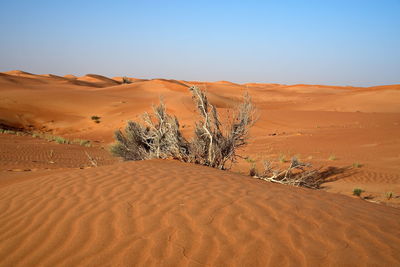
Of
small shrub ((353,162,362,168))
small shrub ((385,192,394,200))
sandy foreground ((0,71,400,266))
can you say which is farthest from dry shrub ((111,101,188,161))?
small shrub ((353,162,362,168))

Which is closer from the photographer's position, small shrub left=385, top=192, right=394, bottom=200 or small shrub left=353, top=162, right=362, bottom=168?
small shrub left=385, top=192, right=394, bottom=200

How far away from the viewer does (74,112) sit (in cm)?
2930

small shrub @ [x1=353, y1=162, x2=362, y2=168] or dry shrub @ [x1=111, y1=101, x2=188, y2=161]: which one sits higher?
dry shrub @ [x1=111, y1=101, x2=188, y2=161]

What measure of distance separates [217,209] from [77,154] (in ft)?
34.4

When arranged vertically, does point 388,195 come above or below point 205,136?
below

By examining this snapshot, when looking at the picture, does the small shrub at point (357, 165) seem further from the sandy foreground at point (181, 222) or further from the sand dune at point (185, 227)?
the sand dune at point (185, 227)

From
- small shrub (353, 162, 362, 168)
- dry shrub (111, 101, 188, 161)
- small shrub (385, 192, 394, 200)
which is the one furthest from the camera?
small shrub (353, 162, 362, 168)

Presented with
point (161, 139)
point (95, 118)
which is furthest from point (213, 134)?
point (95, 118)

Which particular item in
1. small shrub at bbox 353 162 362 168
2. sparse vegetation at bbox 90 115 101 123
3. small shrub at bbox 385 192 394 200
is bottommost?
sparse vegetation at bbox 90 115 101 123

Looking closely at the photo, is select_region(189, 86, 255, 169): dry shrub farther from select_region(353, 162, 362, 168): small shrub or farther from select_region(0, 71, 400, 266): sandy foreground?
select_region(353, 162, 362, 168): small shrub

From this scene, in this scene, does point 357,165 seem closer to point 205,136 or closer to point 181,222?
point 205,136

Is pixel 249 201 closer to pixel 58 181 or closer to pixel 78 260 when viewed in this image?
pixel 78 260

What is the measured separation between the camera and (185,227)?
Answer: 318 cm

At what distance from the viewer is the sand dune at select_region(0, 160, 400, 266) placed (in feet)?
8.79
